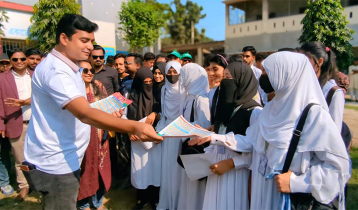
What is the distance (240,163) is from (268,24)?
18270mm

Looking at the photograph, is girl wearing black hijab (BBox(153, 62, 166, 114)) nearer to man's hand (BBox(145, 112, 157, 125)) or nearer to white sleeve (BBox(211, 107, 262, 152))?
man's hand (BBox(145, 112, 157, 125))

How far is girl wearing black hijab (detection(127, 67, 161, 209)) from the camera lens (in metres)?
3.35

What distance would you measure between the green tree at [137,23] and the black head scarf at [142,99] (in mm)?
15603

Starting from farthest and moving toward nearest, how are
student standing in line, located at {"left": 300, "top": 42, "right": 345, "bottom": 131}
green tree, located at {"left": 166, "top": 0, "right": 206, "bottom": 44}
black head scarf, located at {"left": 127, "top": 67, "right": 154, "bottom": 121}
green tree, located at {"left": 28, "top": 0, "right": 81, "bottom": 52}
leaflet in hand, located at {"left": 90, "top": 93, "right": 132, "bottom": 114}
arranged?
green tree, located at {"left": 166, "top": 0, "right": 206, "bottom": 44}
green tree, located at {"left": 28, "top": 0, "right": 81, "bottom": 52}
black head scarf, located at {"left": 127, "top": 67, "right": 154, "bottom": 121}
leaflet in hand, located at {"left": 90, "top": 93, "right": 132, "bottom": 114}
student standing in line, located at {"left": 300, "top": 42, "right": 345, "bottom": 131}

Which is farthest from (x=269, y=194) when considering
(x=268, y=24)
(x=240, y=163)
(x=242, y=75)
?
(x=268, y=24)

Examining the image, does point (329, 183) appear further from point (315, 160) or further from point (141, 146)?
point (141, 146)

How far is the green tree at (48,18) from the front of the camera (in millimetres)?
9375

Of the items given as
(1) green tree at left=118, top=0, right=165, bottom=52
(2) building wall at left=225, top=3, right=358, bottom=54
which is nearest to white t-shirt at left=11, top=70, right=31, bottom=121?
(1) green tree at left=118, top=0, right=165, bottom=52

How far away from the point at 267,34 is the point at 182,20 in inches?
589

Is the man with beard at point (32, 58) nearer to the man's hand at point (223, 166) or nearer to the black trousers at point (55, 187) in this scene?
the black trousers at point (55, 187)

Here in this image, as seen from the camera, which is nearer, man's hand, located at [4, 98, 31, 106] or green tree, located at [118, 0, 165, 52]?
man's hand, located at [4, 98, 31, 106]

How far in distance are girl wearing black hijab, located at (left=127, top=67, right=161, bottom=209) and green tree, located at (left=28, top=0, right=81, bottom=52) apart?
721 centimetres

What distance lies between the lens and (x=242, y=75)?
2.27 meters

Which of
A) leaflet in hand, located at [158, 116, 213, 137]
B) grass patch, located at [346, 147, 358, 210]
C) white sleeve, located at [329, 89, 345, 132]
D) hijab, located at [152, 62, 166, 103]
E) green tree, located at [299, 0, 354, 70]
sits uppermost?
green tree, located at [299, 0, 354, 70]
